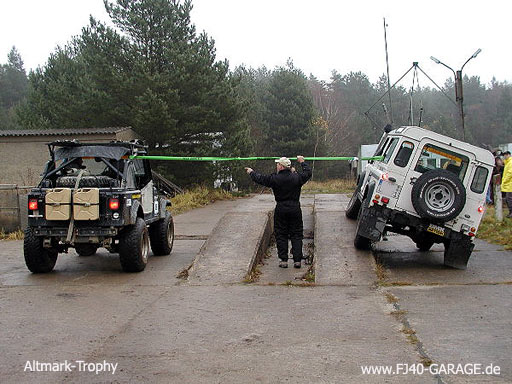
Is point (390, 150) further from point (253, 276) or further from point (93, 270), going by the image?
point (93, 270)

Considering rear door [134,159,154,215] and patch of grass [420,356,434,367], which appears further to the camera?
rear door [134,159,154,215]

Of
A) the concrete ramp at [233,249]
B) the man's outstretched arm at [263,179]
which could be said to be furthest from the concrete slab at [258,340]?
the man's outstretched arm at [263,179]

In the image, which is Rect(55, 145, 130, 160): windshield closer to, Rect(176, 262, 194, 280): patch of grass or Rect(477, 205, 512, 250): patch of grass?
Rect(176, 262, 194, 280): patch of grass

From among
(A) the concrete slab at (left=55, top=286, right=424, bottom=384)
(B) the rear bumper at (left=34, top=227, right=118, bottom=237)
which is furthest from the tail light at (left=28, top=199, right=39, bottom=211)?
(A) the concrete slab at (left=55, top=286, right=424, bottom=384)

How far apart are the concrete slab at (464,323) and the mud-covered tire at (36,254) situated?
5613 mm

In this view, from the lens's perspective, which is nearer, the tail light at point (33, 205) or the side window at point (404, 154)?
the tail light at point (33, 205)

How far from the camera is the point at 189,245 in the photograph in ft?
44.9

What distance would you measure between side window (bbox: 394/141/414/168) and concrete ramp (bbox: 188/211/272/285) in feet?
9.47

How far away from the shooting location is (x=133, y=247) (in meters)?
9.80

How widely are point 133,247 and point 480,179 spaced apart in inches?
227

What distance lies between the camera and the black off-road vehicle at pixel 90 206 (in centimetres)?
945

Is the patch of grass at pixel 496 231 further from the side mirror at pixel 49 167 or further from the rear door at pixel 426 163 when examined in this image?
the side mirror at pixel 49 167

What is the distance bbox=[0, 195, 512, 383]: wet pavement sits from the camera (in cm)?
528

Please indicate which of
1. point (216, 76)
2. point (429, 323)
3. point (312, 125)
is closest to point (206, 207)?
point (216, 76)
